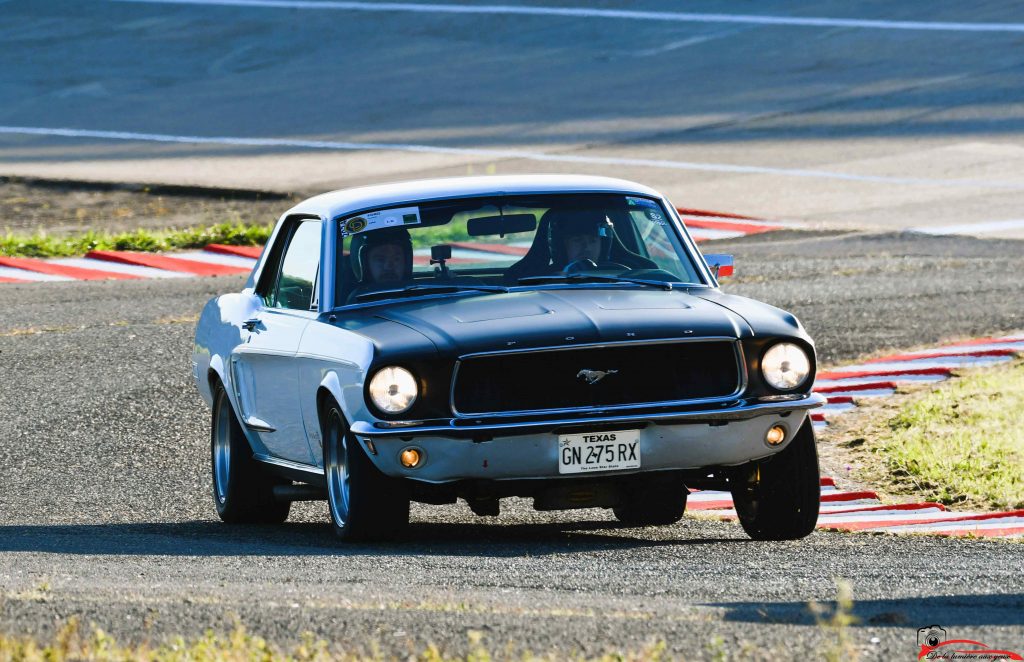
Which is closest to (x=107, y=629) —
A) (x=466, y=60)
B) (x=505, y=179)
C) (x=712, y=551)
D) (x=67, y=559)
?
(x=67, y=559)

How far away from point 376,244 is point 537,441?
1.56m

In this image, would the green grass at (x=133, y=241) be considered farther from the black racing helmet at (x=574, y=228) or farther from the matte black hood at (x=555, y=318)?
the matte black hood at (x=555, y=318)

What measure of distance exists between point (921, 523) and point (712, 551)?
6.44 feet

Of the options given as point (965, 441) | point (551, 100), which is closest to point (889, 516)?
point (965, 441)

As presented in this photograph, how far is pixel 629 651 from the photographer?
189 inches

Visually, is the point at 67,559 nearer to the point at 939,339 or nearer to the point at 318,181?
the point at 939,339

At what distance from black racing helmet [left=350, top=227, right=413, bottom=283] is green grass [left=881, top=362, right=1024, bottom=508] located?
321 centimetres

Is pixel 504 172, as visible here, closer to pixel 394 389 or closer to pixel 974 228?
pixel 974 228

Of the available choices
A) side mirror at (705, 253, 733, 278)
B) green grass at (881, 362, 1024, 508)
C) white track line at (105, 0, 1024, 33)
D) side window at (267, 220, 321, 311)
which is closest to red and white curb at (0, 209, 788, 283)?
green grass at (881, 362, 1024, 508)

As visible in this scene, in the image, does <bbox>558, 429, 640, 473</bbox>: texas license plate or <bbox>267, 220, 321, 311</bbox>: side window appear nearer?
<bbox>558, 429, 640, 473</bbox>: texas license plate

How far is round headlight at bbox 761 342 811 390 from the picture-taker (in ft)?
24.3

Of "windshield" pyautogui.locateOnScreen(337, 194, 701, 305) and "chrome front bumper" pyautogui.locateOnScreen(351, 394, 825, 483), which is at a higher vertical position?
"windshield" pyautogui.locateOnScreen(337, 194, 701, 305)

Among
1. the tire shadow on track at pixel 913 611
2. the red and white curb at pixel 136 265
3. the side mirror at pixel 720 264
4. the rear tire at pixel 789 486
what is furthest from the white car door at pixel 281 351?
the red and white curb at pixel 136 265

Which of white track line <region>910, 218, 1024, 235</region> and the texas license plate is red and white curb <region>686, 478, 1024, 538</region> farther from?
white track line <region>910, 218, 1024, 235</region>
